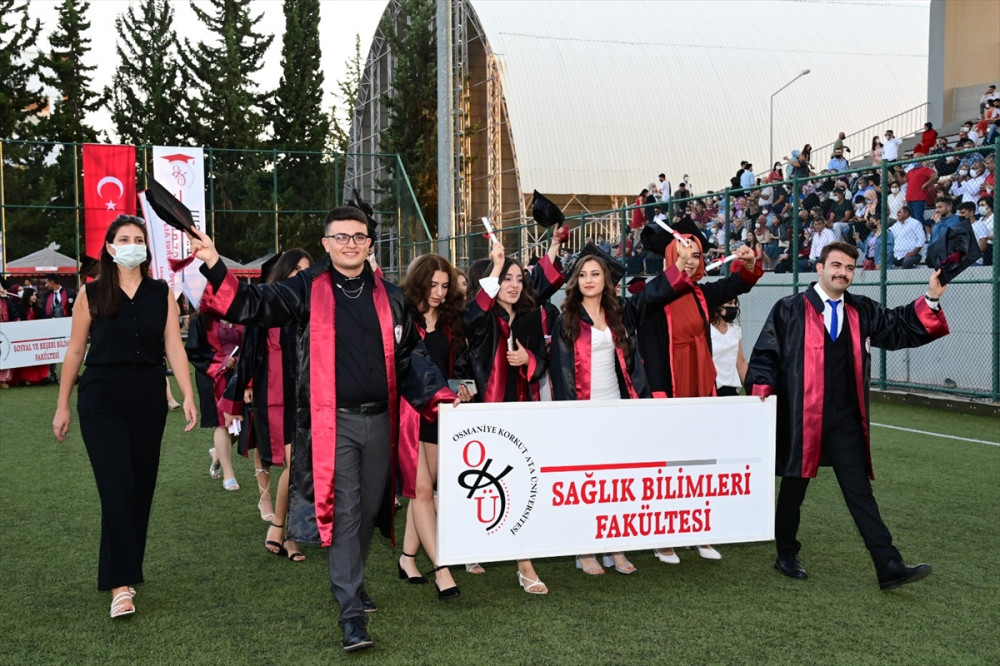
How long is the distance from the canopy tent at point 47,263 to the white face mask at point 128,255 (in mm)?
25518

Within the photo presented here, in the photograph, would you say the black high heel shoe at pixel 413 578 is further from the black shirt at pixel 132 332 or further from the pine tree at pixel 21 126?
the pine tree at pixel 21 126

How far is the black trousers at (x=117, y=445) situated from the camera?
472cm

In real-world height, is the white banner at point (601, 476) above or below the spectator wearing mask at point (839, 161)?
below

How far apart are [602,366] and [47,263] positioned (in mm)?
27134

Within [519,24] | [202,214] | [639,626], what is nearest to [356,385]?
[639,626]

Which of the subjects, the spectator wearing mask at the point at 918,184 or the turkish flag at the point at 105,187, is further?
the turkish flag at the point at 105,187

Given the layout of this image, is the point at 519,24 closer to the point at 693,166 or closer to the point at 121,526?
the point at 693,166

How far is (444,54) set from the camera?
19000 mm

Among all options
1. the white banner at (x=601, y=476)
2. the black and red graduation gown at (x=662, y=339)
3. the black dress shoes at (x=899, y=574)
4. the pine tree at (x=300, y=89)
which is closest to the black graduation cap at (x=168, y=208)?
the white banner at (x=601, y=476)

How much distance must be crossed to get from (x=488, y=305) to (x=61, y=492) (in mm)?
4363

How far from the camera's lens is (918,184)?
12.3 metres

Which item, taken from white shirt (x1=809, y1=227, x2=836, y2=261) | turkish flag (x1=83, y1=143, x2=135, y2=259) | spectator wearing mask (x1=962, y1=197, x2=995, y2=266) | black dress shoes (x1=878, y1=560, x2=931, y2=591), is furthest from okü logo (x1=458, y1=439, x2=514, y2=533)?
turkish flag (x1=83, y1=143, x2=135, y2=259)

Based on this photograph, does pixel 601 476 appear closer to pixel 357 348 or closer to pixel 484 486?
pixel 484 486

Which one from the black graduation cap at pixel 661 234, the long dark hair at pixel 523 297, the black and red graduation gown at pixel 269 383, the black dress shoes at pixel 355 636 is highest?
the black graduation cap at pixel 661 234
